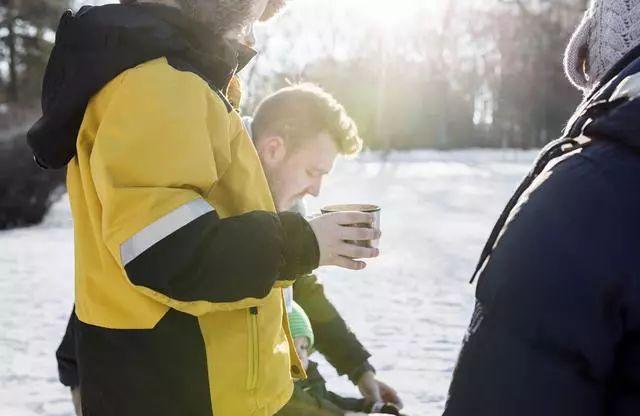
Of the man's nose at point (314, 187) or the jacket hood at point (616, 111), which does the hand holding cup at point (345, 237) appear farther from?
the man's nose at point (314, 187)

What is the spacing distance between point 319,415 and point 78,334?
987mm

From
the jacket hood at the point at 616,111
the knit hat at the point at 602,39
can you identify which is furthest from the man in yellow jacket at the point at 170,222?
the jacket hood at the point at 616,111

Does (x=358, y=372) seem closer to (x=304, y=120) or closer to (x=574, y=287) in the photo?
(x=304, y=120)

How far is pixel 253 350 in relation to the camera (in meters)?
1.63

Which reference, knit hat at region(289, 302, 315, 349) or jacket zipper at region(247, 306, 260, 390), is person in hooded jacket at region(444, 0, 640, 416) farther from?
knit hat at region(289, 302, 315, 349)

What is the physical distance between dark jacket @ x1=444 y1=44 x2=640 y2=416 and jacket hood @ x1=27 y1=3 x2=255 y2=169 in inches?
33.3

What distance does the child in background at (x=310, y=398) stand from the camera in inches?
94.7

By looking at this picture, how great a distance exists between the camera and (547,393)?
3.20 feet

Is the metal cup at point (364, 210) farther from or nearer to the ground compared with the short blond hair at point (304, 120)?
nearer to the ground

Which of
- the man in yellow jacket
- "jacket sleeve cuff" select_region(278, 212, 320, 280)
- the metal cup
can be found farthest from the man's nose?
Result: "jacket sleeve cuff" select_region(278, 212, 320, 280)

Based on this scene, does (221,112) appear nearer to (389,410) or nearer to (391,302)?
(389,410)

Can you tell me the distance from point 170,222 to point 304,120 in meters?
1.14

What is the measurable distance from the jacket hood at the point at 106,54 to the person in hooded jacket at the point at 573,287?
840 mm

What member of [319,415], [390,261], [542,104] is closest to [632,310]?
[319,415]
